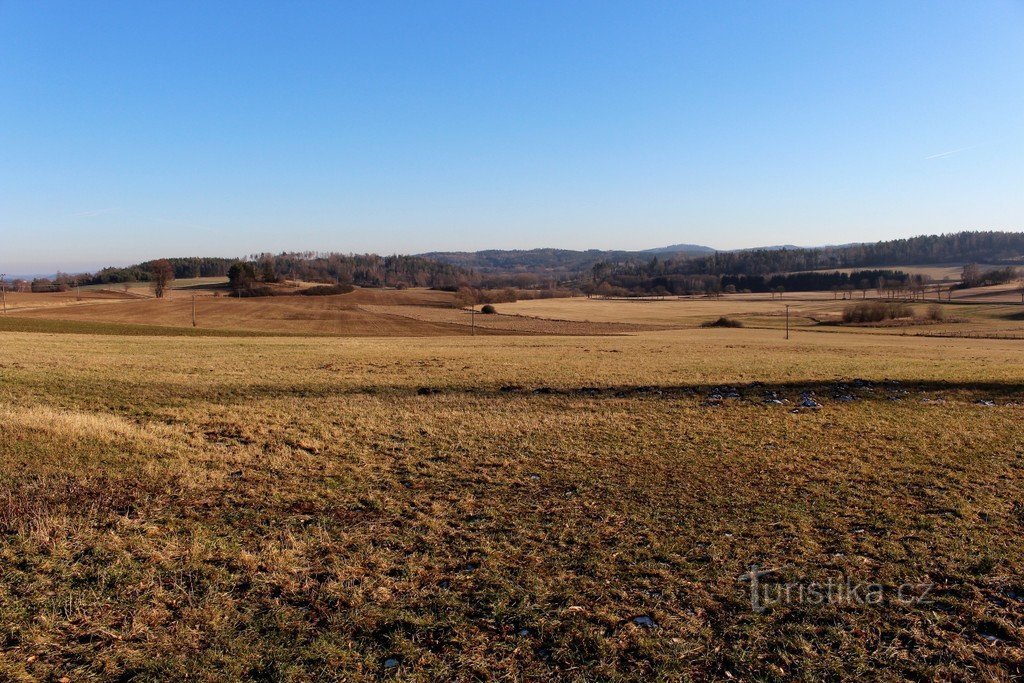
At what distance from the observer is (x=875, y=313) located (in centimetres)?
8969

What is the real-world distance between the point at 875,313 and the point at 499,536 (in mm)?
99457

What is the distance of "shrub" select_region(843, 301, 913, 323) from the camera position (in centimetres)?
8919

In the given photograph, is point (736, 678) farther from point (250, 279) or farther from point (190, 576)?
point (250, 279)

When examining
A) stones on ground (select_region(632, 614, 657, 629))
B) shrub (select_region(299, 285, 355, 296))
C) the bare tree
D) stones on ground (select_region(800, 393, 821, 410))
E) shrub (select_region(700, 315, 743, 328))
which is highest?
the bare tree

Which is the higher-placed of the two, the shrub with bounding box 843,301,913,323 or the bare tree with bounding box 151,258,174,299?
the bare tree with bounding box 151,258,174,299

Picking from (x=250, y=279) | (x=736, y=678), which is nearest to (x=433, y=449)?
(x=736, y=678)

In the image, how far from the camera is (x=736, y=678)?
5.07 m

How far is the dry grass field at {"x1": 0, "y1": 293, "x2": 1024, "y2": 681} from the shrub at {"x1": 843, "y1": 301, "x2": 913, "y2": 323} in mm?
81215

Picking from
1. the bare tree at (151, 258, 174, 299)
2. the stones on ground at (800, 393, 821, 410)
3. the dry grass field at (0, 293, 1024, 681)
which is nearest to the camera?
the dry grass field at (0, 293, 1024, 681)

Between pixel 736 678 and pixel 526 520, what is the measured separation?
159 inches

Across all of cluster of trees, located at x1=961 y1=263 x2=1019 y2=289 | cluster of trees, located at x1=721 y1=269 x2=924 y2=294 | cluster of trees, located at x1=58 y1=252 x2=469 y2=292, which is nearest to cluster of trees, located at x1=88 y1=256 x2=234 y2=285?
cluster of trees, located at x1=58 y1=252 x2=469 y2=292

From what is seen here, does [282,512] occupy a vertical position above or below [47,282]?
below

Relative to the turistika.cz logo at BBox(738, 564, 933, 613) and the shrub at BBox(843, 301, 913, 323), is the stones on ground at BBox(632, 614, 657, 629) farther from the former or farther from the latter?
the shrub at BBox(843, 301, 913, 323)

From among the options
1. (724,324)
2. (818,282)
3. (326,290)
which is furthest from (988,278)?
(326,290)
